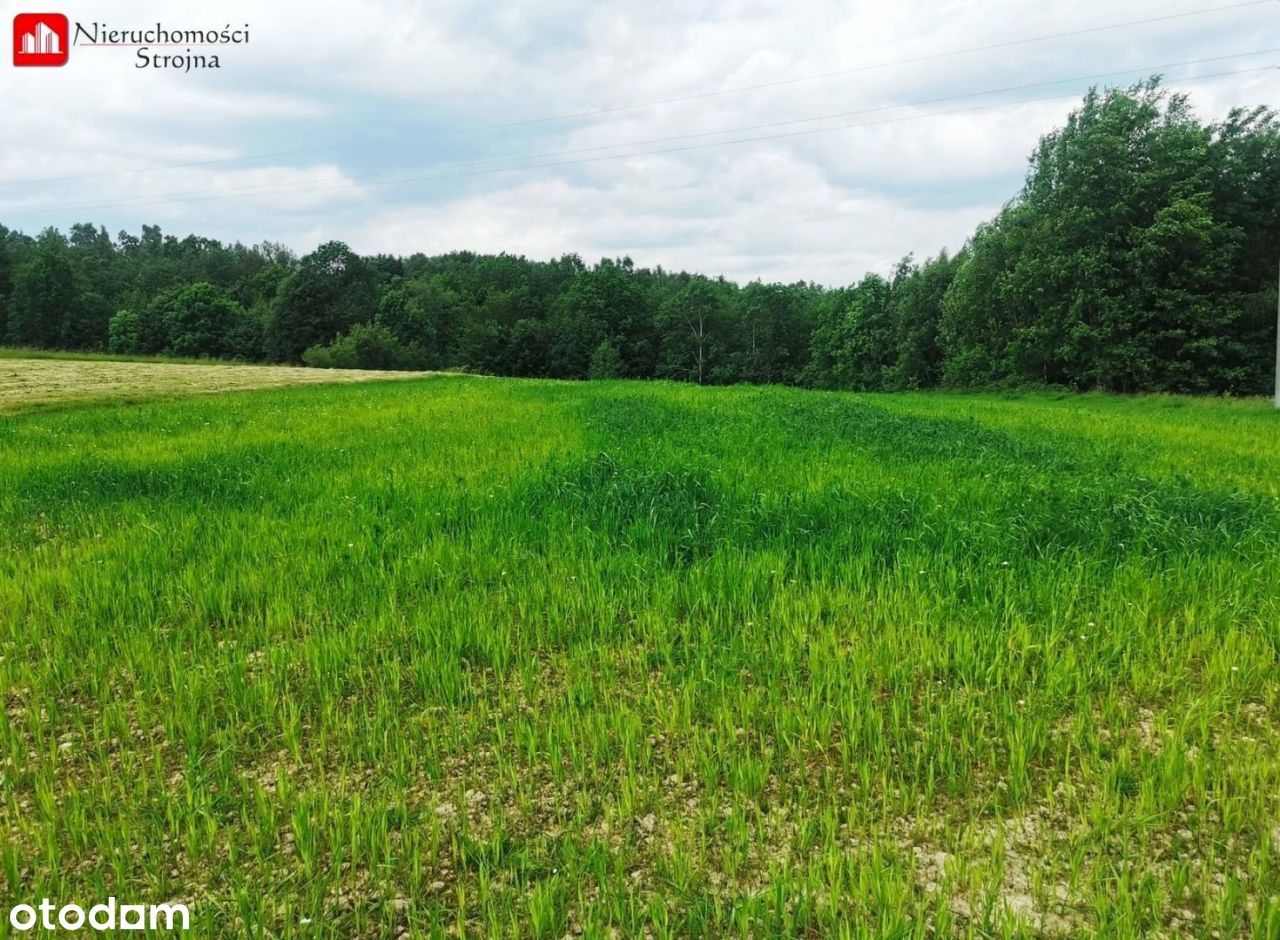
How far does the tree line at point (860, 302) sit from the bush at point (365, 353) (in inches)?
10.0

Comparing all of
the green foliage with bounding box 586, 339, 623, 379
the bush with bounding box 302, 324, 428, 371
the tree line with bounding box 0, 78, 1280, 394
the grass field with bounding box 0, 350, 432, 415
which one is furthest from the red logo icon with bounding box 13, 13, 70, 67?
the green foliage with bounding box 586, 339, 623, 379

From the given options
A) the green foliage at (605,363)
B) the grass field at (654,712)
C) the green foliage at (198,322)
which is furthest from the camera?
the green foliage at (605,363)

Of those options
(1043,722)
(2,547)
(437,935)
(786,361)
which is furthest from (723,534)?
(786,361)

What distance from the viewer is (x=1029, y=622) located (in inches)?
159

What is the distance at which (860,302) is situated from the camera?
7712 centimetres

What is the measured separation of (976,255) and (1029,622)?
5492cm

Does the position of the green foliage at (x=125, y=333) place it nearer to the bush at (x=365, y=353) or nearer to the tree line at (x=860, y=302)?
the tree line at (x=860, y=302)

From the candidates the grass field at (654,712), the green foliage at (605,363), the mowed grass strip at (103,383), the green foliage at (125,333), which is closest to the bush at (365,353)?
the green foliage at (125,333)

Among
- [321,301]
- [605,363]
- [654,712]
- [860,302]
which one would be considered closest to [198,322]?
[321,301]

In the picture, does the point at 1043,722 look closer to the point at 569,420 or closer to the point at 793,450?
the point at 793,450

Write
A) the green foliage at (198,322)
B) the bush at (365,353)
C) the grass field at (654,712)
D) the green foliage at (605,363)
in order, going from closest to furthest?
1. the grass field at (654,712)
2. the bush at (365,353)
3. the green foliage at (198,322)
4. the green foliage at (605,363)

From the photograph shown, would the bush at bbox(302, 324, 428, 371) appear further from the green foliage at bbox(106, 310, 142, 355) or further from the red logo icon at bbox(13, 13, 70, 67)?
the red logo icon at bbox(13, 13, 70, 67)

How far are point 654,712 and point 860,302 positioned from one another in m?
81.0

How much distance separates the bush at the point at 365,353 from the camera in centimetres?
7400
